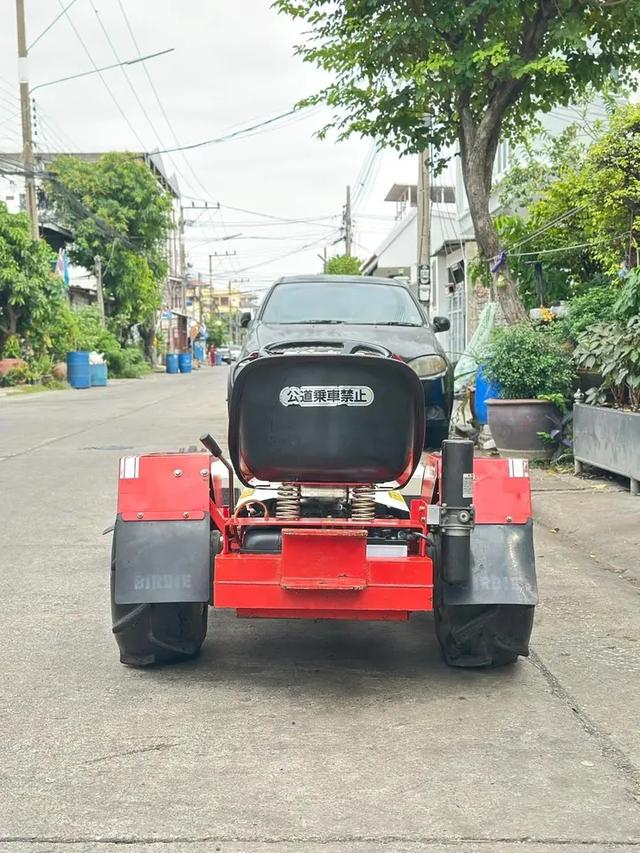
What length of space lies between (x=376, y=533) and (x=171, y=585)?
97cm

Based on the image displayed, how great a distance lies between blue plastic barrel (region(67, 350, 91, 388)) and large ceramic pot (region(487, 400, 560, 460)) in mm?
23146

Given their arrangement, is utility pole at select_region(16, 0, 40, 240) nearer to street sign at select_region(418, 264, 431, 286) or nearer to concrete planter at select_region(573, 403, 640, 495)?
street sign at select_region(418, 264, 431, 286)

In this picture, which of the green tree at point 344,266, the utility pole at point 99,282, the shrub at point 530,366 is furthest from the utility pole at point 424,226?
the green tree at point 344,266

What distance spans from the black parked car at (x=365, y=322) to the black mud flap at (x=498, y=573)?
4442 mm

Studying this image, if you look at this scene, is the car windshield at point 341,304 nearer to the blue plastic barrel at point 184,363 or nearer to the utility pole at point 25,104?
the utility pole at point 25,104

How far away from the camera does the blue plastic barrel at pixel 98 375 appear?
111ft

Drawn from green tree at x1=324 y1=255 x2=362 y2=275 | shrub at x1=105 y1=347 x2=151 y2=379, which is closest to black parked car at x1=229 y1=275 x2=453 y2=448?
shrub at x1=105 y1=347 x2=151 y2=379

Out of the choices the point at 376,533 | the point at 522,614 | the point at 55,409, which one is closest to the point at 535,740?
the point at 522,614

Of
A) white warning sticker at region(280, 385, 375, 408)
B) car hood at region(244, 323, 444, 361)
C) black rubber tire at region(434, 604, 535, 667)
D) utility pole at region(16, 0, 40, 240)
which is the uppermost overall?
utility pole at region(16, 0, 40, 240)

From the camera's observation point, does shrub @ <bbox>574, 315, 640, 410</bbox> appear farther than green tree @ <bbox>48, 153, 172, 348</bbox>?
No

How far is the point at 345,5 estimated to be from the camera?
13.3 metres

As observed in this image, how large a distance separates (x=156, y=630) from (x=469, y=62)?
9843mm

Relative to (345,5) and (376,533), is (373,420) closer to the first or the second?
(376,533)

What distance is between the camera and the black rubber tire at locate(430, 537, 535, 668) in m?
4.40
